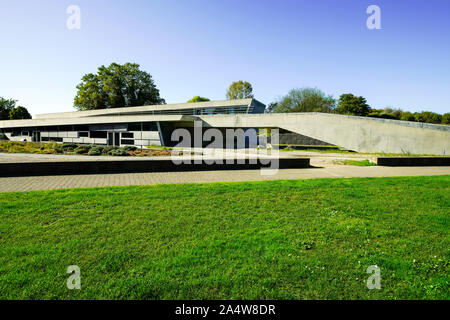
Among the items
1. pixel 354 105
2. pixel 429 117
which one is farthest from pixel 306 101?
pixel 429 117

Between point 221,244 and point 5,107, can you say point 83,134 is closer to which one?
point 221,244

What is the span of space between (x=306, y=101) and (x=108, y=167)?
4327 cm

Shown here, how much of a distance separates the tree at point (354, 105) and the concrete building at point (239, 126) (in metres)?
14.5

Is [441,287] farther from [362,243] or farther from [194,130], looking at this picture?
[194,130]

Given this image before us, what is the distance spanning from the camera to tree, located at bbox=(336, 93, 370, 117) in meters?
39.1

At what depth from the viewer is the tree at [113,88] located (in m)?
60.9

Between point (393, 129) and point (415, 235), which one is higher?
point (393, 129)

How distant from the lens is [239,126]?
32562 mm

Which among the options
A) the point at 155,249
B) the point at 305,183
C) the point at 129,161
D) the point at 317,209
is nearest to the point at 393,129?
the point at 305,183

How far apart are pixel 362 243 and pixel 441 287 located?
123 cm

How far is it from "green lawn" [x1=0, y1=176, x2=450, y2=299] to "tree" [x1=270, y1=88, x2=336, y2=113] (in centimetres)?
4246

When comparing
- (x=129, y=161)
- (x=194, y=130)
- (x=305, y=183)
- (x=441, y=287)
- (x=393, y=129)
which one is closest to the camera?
(x=441, y=287)
